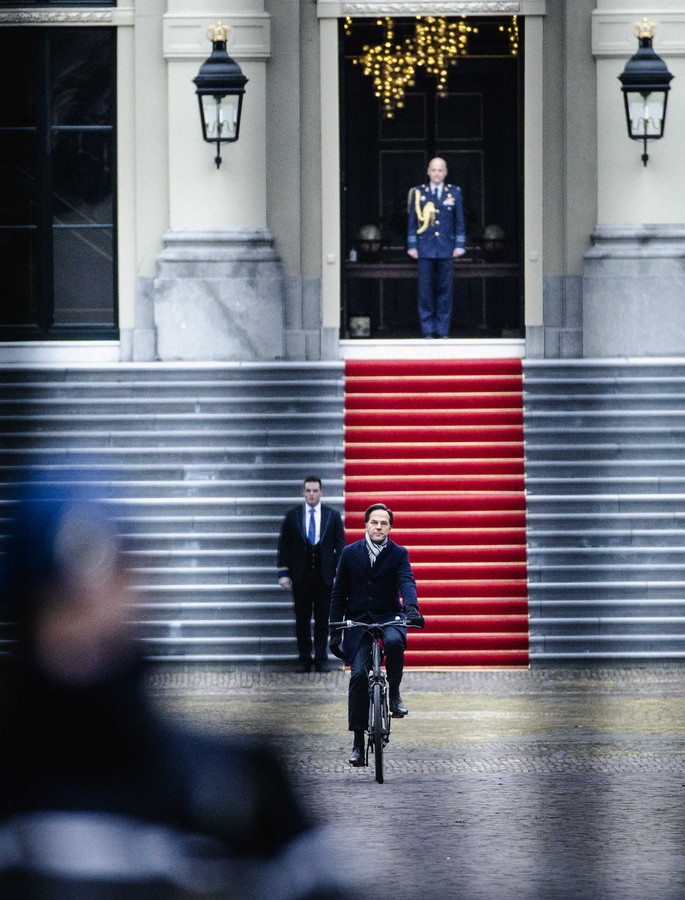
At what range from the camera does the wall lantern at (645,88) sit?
16.8m

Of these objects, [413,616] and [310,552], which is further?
[310,552]

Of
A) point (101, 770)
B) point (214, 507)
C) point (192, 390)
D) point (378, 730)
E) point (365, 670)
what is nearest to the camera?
point (101, 770)

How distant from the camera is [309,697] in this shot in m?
12.9

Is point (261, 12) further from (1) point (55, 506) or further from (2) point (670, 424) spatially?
(1) point (55, 506)

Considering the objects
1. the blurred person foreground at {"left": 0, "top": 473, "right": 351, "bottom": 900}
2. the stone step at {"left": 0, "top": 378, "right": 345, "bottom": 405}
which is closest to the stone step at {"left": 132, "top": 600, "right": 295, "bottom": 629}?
the stone step at {"left": 0, "top": 378, "right": 345, "bottom": 405}

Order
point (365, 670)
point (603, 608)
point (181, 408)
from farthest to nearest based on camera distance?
1. point (181, 408)
2. point (603, 608)
3. point (365, 670)

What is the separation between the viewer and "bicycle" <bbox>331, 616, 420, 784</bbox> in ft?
31.8

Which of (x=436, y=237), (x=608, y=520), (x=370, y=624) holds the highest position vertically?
(x=436, y=237)

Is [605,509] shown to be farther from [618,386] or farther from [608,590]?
[618,386]

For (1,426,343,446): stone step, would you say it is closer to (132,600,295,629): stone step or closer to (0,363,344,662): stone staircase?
(0,363,344,662): stone staircase

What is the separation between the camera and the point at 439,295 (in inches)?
714

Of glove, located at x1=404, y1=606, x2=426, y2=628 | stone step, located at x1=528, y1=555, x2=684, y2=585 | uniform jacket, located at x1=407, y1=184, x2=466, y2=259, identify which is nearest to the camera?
glove, located at x1=404, y1=606, x2=426, y2=628

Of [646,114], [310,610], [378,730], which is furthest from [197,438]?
[378,730]

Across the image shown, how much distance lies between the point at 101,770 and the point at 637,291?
562 inches
